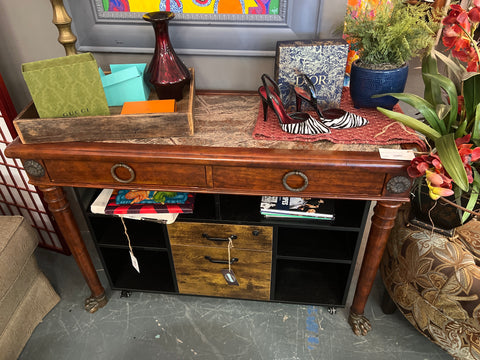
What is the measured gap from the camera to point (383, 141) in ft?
4.00

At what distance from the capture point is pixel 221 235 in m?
1.53

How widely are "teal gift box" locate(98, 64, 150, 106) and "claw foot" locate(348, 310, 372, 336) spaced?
127 centimetres

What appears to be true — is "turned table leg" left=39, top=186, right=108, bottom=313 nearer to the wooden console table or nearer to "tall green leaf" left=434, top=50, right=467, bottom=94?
the wooden console table

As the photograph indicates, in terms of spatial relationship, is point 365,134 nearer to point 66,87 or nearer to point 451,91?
point 451,91

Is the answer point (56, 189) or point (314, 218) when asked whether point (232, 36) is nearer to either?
point (314, 218)

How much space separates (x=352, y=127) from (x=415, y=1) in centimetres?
52

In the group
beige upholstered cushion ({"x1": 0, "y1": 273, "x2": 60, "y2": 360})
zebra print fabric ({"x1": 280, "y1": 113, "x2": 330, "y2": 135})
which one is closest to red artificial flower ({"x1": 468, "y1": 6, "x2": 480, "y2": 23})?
zebra print fabric ({"x1": 280, "y1": 113, "x2": 330, "y2": 135})

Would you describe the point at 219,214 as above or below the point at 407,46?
below

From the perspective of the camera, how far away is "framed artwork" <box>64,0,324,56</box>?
1.43m

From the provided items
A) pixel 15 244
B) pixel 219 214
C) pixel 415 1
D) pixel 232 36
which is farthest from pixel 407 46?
pixel 15 244

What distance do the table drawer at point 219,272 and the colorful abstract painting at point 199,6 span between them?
3.05ft

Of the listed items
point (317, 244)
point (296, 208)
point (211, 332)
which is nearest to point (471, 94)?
point (296, 208)

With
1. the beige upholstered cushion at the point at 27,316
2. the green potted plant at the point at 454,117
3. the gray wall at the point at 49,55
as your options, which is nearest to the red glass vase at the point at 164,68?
the gray wall at the point at 49,55

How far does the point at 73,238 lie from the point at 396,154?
126 centimetres
